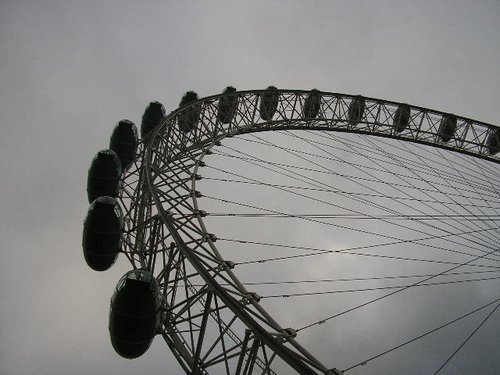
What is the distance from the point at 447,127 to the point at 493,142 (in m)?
3.24

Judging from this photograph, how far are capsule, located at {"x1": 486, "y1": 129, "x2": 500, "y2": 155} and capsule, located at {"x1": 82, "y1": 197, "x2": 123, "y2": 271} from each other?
23078mm

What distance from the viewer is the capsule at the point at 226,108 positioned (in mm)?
15870

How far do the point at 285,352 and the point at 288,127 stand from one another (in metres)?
14.9

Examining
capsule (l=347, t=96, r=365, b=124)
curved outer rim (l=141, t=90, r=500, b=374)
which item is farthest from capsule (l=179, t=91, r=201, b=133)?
capsule (l=347, t=96, r=365, b=124)

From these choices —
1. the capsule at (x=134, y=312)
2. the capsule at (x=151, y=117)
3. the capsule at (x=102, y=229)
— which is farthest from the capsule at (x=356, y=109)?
the capsule at (x=134, y=312)

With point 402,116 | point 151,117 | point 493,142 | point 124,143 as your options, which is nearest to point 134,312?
point 124,143

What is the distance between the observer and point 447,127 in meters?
22.5

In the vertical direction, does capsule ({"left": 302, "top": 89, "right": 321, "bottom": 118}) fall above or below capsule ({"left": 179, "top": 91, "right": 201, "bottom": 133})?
above

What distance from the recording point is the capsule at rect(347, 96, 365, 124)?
20.5 metres

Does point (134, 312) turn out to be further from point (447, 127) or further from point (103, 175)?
point (447, 127)

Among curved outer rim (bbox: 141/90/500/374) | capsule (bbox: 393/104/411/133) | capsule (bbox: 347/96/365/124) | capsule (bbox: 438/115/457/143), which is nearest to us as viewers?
curved outer rim (bbox: 141/90/500/374)

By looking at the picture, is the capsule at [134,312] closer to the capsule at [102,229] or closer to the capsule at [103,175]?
the capsule at [102,229]

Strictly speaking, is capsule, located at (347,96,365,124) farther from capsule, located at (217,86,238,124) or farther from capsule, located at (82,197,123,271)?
capsule, located at (82,197,123,271)

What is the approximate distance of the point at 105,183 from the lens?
1020cm
